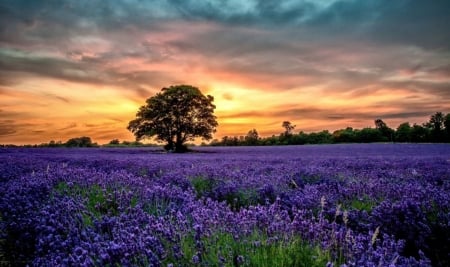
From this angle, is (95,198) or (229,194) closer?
(95,198)

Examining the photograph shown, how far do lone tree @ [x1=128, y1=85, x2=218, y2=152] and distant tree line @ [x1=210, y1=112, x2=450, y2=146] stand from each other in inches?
843

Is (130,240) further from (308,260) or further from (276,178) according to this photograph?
(276,178)

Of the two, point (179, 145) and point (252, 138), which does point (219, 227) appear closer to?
point (179, 145)

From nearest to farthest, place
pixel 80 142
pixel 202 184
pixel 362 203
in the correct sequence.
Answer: pixel 362 203
pixel 202 184
pixel 80 142

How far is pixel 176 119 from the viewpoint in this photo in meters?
27.3

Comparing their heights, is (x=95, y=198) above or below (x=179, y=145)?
below

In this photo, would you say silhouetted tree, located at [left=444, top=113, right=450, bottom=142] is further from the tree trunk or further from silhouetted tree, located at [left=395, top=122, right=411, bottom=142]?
the tree trunk

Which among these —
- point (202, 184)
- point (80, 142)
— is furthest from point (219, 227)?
point (80, 142)

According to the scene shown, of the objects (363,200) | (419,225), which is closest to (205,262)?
(419,225)

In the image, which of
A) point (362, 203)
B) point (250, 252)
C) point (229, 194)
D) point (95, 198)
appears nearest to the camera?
point (250, 252)

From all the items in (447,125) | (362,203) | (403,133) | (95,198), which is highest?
(447,125)

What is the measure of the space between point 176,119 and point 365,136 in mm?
30540

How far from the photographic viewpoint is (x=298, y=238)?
246 centimetres

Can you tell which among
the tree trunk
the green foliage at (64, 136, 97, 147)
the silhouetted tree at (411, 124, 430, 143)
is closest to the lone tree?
the tree trunk
